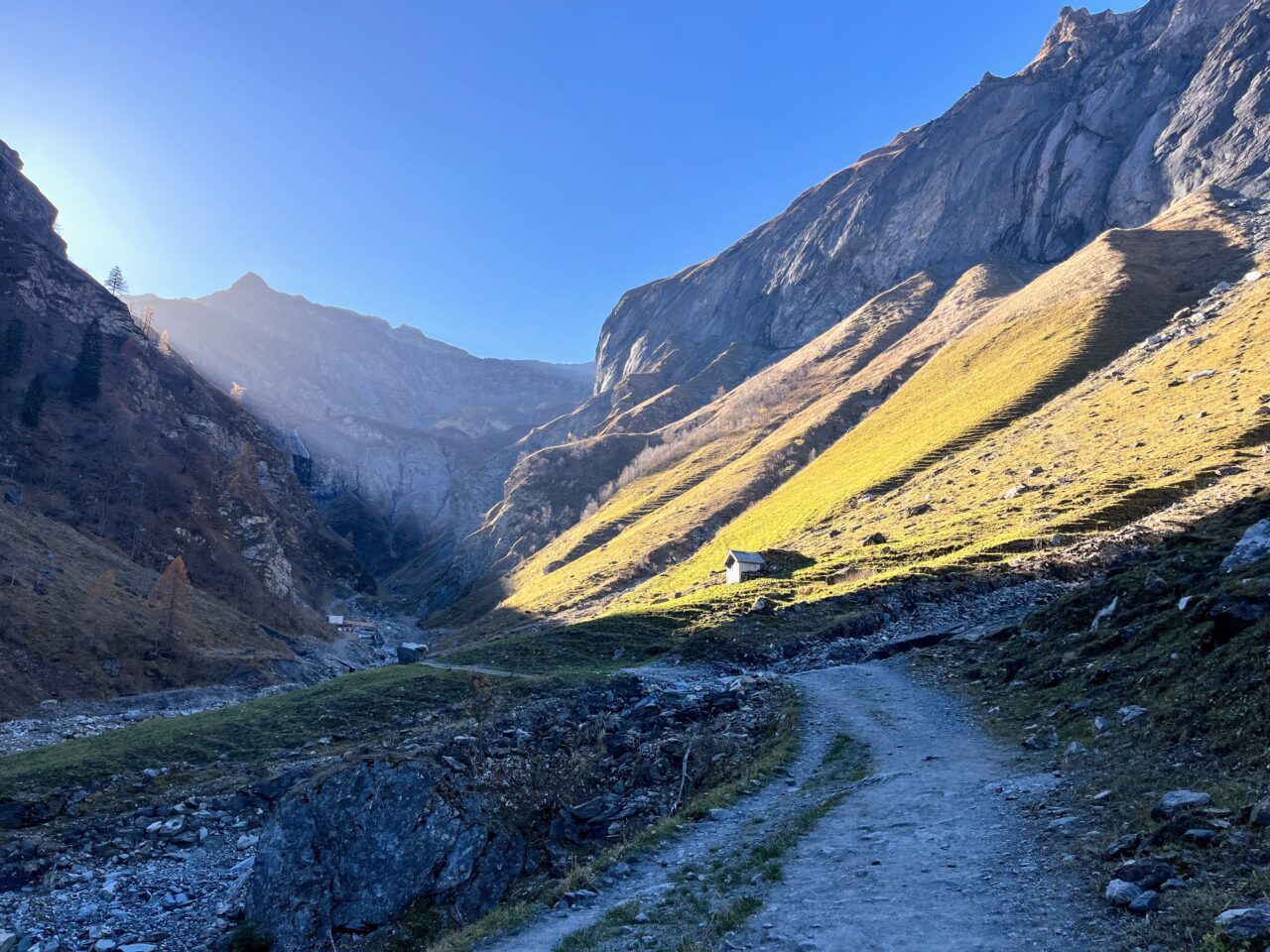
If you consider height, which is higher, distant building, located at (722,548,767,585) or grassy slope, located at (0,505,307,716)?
grassy slope, located at (0,505,307,716)

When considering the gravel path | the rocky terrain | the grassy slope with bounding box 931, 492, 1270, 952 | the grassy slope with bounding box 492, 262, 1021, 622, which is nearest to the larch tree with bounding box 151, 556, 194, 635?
the rocky terrain

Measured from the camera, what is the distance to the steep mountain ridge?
51.2 meters

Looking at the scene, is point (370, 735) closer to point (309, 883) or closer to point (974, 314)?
point (309, 883)

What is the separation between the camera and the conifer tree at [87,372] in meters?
94.2

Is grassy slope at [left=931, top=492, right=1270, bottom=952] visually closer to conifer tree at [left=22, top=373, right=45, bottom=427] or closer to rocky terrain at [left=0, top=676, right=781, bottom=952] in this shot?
rocky terrain at [left=0, top=676, right=781, bottom=952]

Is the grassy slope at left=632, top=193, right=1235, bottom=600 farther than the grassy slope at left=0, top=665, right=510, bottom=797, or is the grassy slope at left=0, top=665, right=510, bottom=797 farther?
the grassy slope at left=632, top=193, right=1235, bottom=600

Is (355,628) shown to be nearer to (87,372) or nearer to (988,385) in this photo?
(87,372)

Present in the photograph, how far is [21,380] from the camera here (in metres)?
91.0

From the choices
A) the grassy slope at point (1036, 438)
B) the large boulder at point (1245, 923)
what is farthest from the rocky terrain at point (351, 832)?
the grassy slope at point (1036, 438)

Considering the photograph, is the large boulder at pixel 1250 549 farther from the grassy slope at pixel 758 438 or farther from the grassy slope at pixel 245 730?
the grassy slope at pixel 758 438

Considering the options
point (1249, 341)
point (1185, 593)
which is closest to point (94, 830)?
point (1185, 593)

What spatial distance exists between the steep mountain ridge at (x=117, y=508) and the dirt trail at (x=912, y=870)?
49.5 metres

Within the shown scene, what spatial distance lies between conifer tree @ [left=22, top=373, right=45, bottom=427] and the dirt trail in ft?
357

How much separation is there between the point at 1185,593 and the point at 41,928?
36.0 metres
